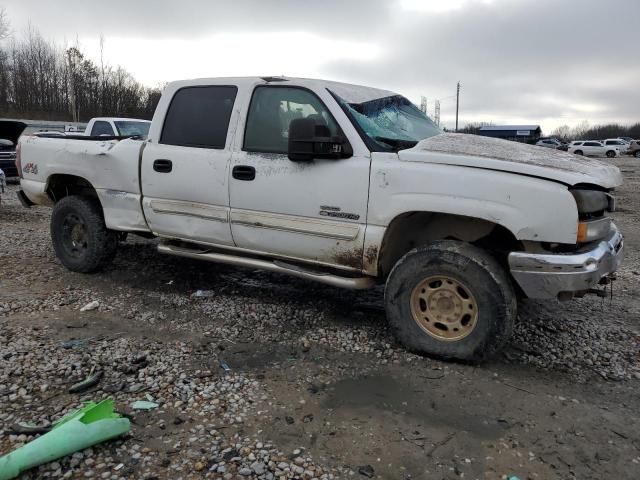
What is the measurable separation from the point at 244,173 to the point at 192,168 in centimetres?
56

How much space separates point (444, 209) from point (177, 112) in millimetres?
2740

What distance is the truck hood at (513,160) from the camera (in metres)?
3.34

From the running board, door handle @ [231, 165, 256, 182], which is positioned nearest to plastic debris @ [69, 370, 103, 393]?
the running board

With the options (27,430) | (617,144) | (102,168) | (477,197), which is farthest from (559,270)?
(617,144)

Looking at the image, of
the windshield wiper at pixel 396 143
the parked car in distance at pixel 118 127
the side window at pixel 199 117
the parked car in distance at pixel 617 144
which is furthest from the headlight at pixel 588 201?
the parked car in distance at pixel 617 144

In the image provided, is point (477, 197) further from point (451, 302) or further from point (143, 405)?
point (143, 405)

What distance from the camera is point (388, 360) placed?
3746 millimetres

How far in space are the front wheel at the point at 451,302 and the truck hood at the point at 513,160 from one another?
1.96ft

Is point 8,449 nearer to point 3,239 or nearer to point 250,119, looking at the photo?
point 250,119

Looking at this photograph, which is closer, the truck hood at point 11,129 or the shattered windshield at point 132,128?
the truck hood at point 11,129

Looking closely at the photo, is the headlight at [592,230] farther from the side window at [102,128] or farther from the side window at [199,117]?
the side window at [102,128]

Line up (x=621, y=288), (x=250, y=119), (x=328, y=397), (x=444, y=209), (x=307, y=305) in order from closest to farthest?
(x=328, y=397), (x=444, y=209), (x=250, y=119), (x=307, y=305), (x=621, y=288)

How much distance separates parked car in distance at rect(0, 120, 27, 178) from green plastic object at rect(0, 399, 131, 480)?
10.5 metres

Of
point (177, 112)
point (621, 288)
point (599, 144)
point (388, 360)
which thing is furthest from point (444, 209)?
point (599, 144)
